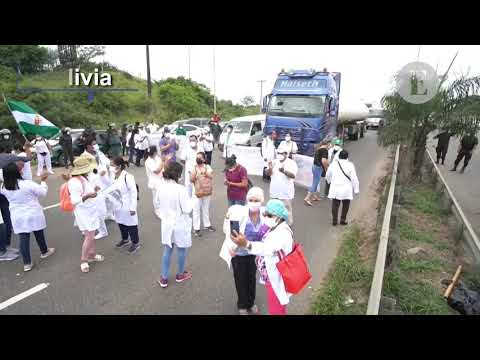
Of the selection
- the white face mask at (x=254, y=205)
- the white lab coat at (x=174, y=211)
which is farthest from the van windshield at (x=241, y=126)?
the white face mask at (x=254, y=205)

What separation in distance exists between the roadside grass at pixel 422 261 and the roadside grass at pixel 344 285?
1.12 feet

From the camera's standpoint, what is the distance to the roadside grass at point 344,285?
4.00 metres

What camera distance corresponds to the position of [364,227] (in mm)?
6668

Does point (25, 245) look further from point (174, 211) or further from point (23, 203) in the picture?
point (174, 211)

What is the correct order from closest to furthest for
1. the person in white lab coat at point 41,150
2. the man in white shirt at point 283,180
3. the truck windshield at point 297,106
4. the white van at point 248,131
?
the man in white shirt at point 283,180 → the person in white lab coat at point 41,150 → the truck windshield at point 297,106 → the white van at point 248,131

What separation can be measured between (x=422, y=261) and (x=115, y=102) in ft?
88.8

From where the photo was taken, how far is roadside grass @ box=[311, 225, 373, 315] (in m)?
A: 4.00

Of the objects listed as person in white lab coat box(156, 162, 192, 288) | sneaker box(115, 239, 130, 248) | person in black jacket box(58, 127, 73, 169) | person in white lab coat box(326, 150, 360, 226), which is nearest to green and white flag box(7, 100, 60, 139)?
person in black jacket box(58, 127, 73, 169)

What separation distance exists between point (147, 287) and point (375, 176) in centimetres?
956

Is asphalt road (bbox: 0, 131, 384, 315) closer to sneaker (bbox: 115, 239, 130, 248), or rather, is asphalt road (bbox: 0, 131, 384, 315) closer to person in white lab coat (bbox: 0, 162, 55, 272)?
sneaker (bbox: 115, 239, 130, 248)

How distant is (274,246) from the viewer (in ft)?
10.0

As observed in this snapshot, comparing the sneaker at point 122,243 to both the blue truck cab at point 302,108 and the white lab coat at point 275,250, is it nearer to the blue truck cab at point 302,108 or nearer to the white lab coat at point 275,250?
the white lab coat at point 275,250

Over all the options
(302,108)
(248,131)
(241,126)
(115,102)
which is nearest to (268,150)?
(302,108)
